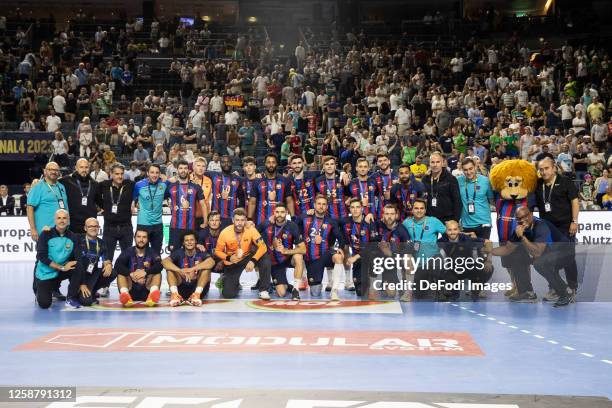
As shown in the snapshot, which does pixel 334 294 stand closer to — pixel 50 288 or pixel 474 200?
Answer: pixel 474 200

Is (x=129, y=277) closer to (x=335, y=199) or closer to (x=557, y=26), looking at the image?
(x=335, y=199)

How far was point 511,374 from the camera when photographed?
7.73 m

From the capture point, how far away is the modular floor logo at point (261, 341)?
8.91 m

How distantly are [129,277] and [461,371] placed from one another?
20.0ft

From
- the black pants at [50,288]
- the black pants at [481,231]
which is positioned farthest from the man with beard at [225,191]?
the black pants at [481,231]

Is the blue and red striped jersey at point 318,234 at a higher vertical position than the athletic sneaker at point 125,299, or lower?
higher

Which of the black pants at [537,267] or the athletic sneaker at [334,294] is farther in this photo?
the athletic sneaker at [334,294]

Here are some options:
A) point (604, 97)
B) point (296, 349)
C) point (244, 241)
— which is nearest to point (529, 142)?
point (604, 97)

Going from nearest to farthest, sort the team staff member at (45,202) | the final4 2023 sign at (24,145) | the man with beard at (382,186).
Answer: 1. the team staff member at (45,202)
2. the man with beard at (382,186)
3. the final4 2023 sign at (24,145)

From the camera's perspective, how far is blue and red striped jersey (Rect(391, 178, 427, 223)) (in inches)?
528

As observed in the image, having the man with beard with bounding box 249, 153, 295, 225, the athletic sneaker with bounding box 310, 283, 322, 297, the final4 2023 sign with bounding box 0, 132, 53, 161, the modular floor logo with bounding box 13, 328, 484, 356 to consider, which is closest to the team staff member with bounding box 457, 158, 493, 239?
the athletic sneaker with bounding box 310, 283, 322, 297

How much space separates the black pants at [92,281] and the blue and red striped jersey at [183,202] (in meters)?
1.47

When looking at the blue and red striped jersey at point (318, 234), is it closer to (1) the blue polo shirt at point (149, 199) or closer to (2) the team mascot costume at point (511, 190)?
(1) the blue polo shirt at point (149, 199)

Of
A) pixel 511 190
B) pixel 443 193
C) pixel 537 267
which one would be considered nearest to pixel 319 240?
pixel 443 193
